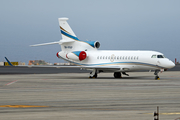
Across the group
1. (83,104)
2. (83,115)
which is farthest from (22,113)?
(83,104)

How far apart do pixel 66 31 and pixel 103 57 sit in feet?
23.2

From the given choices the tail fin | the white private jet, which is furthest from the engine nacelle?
the tail fin

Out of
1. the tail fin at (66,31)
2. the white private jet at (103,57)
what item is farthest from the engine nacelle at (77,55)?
the tail fin at (66,31)

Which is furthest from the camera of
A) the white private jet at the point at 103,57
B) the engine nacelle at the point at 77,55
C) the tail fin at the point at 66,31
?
the tail fin at the point at 66,31

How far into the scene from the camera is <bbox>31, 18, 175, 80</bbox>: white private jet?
3859 centimetres

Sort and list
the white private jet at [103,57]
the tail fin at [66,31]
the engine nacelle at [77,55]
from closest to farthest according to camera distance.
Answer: the white private jet at [103,57], the engine nacelle at [77,55], the tail fin at [66,31]

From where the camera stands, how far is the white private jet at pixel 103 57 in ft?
127

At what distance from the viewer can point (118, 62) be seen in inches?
1613

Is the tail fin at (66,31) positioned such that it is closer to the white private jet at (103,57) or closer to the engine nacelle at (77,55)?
the white private jet at (103,57)

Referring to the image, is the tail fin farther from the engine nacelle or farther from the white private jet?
the engine nacelle

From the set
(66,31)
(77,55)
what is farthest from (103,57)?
(66,31)

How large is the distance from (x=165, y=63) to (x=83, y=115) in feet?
90.1

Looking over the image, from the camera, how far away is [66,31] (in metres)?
46.1

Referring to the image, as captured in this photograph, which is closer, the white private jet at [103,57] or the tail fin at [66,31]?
the white private jet at [103,57]
